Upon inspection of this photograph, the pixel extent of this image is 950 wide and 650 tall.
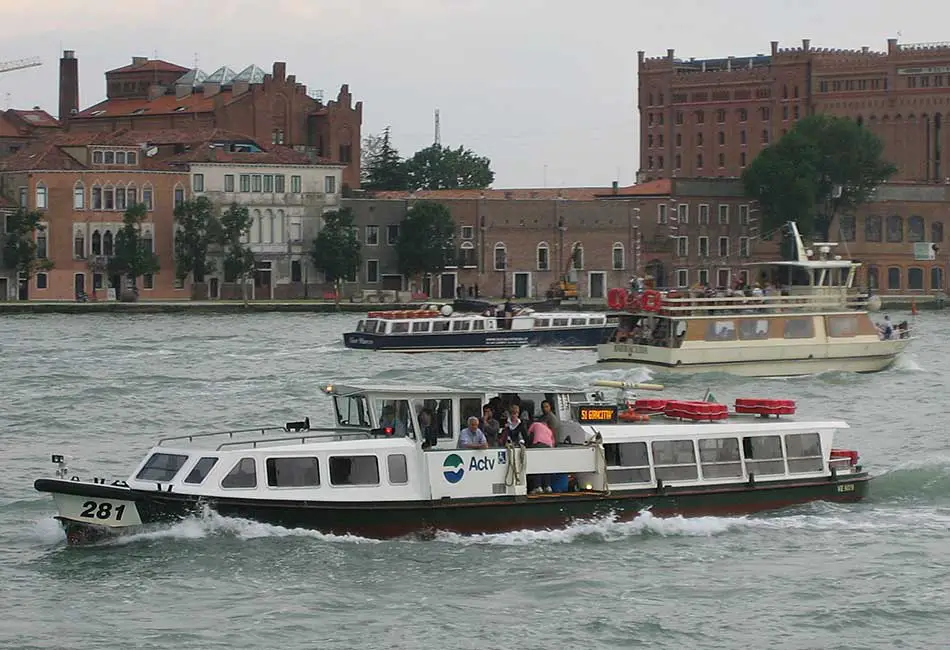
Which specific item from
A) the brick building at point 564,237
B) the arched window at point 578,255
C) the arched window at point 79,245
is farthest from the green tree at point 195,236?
the arched window at point 578,255

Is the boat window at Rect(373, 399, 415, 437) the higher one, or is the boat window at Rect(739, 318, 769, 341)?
the boat window at Rect(739, 318, 769, 341)

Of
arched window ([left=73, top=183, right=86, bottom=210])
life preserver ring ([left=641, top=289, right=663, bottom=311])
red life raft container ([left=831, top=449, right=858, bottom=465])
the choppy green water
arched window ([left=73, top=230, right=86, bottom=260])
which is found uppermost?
arched window ([left=73, top=183, right=86, bottom=210])

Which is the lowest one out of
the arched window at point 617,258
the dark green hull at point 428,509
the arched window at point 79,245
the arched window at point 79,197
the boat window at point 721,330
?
the dark green hull at point 428,509

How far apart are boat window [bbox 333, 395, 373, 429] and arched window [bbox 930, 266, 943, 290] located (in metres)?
76.8

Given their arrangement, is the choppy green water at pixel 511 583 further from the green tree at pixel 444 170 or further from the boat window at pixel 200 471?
the green tree at pixel 444 170

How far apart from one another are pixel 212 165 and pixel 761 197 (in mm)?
26123

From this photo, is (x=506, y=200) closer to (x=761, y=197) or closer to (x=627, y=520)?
(x=761, y=197)

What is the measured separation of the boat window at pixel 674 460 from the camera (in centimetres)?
2609

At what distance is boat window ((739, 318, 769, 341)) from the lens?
49.3 metres

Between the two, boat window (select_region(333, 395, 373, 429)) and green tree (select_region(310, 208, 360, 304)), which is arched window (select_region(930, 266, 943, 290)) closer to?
green tree (select_region(310, 208, 360, 304))

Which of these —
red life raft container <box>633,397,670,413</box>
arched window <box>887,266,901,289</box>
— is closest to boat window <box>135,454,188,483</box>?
red life raft container <box>633,397,670,413</box>

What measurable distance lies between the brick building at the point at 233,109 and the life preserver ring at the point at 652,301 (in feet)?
151

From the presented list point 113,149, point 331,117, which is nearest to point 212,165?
point 113,149

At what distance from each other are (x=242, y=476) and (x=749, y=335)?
26609mm
